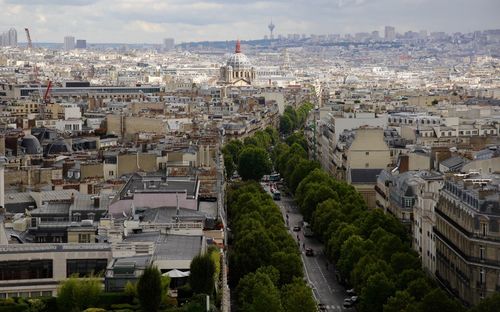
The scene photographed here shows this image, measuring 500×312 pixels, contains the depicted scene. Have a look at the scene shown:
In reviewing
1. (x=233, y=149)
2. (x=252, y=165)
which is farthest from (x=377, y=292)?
(x=233, y=149)

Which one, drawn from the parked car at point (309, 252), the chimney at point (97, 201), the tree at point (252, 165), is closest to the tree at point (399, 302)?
the chimney at point (97, 201)

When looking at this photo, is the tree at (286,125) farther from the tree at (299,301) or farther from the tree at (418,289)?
the tree at (418,289)

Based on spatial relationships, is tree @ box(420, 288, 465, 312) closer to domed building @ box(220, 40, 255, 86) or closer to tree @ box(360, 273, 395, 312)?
tree @ box(360, 273, 395, 312)

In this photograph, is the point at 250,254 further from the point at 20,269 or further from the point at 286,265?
the point at 20,269

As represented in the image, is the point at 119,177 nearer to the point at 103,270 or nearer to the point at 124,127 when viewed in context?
the point at 103,270

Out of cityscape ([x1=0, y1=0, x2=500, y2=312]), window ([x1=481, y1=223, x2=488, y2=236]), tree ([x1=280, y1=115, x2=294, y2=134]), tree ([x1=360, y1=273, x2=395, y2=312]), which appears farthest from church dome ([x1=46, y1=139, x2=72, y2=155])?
tree ([x1=280, y1=115, x2=294, y2=134])

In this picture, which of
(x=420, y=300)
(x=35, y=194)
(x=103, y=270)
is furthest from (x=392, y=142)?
(x=103, y=270)
